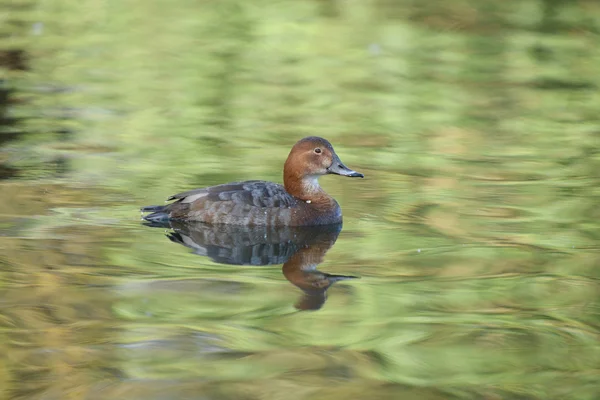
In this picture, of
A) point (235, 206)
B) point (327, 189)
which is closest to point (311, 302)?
point (235, 206)

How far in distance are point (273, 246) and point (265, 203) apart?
1.80 ft

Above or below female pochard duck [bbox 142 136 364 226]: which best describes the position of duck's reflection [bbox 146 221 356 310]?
below

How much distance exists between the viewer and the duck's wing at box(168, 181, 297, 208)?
8812mm

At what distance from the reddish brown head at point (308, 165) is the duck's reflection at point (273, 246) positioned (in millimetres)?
537

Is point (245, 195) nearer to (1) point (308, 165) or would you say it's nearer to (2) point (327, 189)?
(1) point (308, 165)

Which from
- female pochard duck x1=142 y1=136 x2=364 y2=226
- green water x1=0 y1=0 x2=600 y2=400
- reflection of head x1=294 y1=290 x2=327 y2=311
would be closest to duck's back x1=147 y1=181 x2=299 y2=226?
female pochard duck x1=142 y1=136 x2=364 y2=226

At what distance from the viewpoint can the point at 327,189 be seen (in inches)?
409

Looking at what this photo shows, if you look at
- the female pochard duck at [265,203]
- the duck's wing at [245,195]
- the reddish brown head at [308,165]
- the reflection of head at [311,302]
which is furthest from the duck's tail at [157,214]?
the reflection of head at [311,302]

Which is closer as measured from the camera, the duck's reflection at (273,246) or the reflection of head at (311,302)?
the reflection of head at (311,302)

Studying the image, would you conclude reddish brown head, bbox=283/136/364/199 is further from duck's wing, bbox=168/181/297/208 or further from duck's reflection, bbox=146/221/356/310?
→ duck's reflection, bbox=146/221/356/310

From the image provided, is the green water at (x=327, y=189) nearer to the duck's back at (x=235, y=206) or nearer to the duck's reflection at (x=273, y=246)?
the duck's reflection at (x=273, y=246)

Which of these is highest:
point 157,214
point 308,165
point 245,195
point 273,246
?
point 308,165

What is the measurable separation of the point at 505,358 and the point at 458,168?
508 cm

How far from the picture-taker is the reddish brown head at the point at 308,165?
9328 mm
